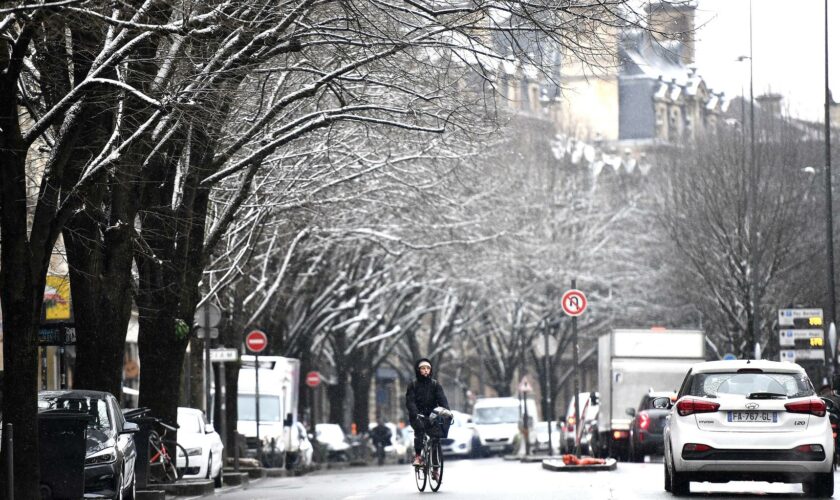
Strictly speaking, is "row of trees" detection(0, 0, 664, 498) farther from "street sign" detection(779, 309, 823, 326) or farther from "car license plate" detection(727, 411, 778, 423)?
"street sign" detection(779, 309, 823, 326)

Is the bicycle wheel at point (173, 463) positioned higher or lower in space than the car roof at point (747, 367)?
lower

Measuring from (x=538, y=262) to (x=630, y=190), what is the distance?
1598 centimetres

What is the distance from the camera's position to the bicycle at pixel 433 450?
22.4m

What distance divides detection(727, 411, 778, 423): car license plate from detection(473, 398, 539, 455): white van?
152 ft

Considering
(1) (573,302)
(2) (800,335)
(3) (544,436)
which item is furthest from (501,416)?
(1) (573,302)

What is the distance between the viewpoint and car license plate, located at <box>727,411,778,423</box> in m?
18.9

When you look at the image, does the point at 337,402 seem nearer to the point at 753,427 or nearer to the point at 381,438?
the point at 381,438

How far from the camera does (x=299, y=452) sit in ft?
142

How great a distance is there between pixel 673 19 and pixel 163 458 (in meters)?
9.66

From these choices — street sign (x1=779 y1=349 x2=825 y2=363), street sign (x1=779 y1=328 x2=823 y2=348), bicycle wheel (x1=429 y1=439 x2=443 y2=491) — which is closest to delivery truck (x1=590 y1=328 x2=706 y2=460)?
street sign (x1=779 y1=328 x2=823 y2=348)

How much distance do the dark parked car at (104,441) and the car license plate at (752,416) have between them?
6.19m

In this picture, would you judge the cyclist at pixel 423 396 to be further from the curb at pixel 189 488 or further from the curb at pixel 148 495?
the curb at pixel 189 488

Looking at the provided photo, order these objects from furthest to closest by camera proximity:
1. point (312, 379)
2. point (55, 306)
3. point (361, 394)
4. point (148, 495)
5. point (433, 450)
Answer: point (361, 394) < point (312, 379) < point (55, 306) < point (433, 450) < point (148, 495)

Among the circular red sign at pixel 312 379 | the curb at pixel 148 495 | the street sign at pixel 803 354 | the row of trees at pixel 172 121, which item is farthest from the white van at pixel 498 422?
the curb at pixel 148 495
